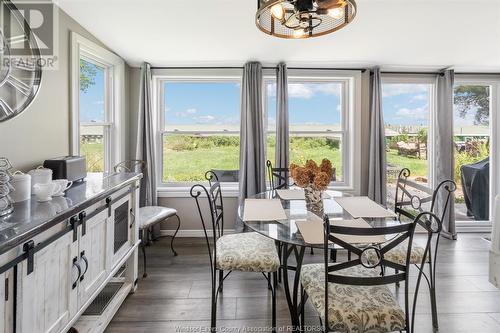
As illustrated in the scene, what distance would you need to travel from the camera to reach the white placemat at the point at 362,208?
1.96m

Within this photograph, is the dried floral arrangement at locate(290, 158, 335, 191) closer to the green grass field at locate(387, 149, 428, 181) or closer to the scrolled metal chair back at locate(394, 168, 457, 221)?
the scrolled metal chair back at locate(394, 168, 457, 221)

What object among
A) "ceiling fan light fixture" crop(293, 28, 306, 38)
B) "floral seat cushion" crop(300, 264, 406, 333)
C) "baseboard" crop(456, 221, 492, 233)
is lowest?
"baseboard" crop(456, 221, 492, 233)

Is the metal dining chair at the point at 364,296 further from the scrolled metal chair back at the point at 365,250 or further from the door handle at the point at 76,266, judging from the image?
the door handle at the point at 76,266

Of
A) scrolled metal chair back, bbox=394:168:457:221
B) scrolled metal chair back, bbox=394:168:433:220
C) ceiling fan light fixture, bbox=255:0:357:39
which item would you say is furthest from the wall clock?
scrolled metal chair back, bbox=394:168:433:220

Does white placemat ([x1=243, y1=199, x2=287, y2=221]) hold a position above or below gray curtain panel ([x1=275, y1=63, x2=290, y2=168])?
below

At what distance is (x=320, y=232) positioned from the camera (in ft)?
5.30

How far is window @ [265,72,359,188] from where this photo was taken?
3.69m

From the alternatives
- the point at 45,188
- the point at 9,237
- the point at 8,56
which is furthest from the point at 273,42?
the point at 9,237

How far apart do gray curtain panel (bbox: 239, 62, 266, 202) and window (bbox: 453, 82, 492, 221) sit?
2.70 m

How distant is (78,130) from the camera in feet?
8.11

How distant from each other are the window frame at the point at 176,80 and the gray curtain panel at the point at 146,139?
0.18 metres

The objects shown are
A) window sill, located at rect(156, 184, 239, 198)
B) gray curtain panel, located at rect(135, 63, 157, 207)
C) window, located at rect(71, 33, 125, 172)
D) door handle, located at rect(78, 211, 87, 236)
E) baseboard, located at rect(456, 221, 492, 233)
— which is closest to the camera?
door handle, located at rect(78, 211, 87, 236)

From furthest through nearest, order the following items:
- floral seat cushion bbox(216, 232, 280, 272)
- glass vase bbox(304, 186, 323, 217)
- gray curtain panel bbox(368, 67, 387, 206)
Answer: gray curtain panel bbox(368, 67, 387, 206)
glass vase bbox(304, 186, 323, 217)
floral seat cushion bbox(216, 232, 280, 272)

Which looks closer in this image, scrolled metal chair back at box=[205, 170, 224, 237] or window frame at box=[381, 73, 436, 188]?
scrolled metal chair back at box=[205, 170, 224, 237]
